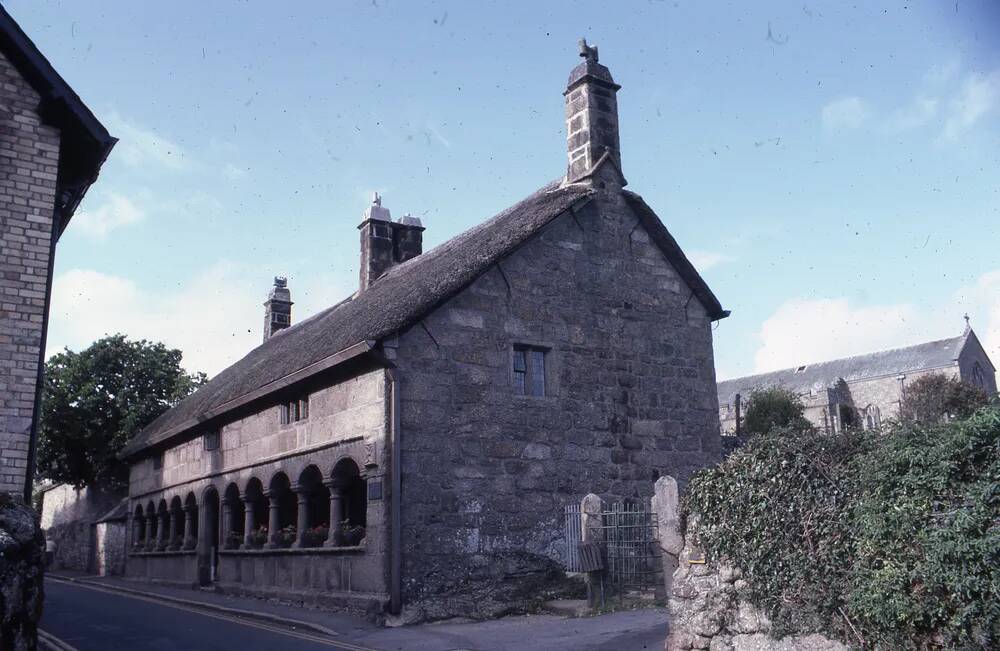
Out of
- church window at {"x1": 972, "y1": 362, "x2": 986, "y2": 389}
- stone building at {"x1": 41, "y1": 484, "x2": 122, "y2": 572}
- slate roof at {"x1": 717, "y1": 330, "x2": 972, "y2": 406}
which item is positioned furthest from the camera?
church window at {"x1": 972, "y1": 362, "x2": 986, "y2": 389}

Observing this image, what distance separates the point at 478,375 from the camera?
15.4 meters

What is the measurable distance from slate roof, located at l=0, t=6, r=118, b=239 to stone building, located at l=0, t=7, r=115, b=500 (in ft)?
0.04

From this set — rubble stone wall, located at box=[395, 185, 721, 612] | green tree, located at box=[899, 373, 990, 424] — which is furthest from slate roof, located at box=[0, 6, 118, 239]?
green tree, located at box=[899, 373, 990, 424]

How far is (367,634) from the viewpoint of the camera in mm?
12844

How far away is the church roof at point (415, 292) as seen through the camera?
15102 mm

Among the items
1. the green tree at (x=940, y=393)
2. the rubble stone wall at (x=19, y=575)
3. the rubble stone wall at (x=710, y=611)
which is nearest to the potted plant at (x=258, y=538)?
the rubble stone wall at (x=19, y=575)

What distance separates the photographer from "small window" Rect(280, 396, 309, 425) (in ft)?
56.4

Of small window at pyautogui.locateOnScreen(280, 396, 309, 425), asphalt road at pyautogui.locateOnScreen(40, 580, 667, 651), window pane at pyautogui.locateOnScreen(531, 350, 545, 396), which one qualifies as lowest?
asphalt road at pyautogui.locateOnScreen(40, 580, 667, 651)

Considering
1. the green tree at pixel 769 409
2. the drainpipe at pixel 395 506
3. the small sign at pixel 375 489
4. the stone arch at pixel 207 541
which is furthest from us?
the green tree at pixel 769 409

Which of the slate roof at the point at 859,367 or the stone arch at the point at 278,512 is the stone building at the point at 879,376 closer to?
the slate roof at the point at 859,367

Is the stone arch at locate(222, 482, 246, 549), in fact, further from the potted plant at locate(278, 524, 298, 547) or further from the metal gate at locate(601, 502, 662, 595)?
the metal gate at locate(601, 502, 662, 595)

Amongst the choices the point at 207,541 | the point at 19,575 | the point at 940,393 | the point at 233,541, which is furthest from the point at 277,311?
the point at 940,393

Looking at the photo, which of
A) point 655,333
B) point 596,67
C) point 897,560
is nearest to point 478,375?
point 655,333

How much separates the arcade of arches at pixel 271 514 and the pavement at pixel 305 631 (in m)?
1.35
